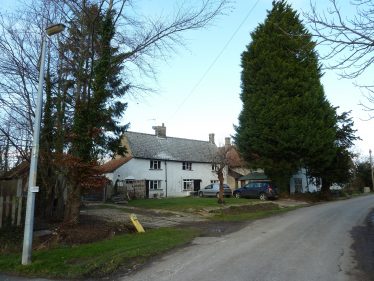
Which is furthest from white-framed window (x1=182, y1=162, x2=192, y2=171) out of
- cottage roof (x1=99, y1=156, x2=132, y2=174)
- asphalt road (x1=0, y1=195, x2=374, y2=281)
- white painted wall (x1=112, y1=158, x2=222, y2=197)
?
asphalt road (x1=0, y1=195, x2=374, y2=281)

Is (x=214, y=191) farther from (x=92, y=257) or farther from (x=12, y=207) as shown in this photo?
(x=92, y=257)

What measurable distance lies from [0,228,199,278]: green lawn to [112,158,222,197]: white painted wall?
28.8 m

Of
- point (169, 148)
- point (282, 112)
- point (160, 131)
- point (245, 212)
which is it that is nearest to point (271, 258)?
point (245, 212)

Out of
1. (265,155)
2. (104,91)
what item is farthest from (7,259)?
(265,155)

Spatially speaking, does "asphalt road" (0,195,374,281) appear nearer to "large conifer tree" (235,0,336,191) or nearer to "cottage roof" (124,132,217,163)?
"large conifer tree" (235,0,336,191)

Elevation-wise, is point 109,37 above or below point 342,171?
above

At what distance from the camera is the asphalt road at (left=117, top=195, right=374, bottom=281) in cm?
846

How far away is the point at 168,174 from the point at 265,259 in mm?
36945

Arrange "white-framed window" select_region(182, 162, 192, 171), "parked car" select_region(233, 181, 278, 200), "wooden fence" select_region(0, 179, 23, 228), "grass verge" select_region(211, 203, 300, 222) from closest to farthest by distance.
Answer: "wooden fence" select_region(0, 179, 23, 228)
"grass verge" select_region(211, 203, 300, 222)
"parked car" select_region(233, 181, 278, 200)
"white-framed window" select_region(182, 162, 192, 171)

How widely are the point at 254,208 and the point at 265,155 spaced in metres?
11.2

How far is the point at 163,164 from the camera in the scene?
46.5 m

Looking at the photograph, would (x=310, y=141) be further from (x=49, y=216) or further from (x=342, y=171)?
(x=49, y=216)

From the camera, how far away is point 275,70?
35.8m

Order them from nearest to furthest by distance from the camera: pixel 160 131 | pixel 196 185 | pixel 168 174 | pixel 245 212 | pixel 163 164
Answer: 1. pixel 245 212
2. pixel 163 164
3. pixel 168 174
4. pixel 196 185
5. pixel 160 131
